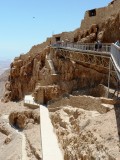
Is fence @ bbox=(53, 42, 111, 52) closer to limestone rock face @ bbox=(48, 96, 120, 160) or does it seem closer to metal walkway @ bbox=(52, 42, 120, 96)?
metal walkway @ bbox=(52, 42, 120, 96)

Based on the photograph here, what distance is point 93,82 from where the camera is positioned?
106ft

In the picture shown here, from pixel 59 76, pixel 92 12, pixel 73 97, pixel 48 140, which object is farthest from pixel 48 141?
pixel 92 12

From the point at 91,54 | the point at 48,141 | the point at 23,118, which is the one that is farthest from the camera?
the point at 23,118

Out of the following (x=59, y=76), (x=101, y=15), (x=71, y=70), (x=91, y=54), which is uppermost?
(x=101, y=15)

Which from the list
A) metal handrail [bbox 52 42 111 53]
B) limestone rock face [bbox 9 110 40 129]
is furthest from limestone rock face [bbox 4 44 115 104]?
limestone rock face [bbox 9 110 40 129]

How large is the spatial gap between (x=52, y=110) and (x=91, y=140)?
13.6m

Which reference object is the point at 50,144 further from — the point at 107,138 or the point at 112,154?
the point at 112,154

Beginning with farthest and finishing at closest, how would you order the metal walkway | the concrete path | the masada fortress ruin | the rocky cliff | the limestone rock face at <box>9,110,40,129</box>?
the rocky cliff < the limestone rock face at <box>9,110,40,129</box> < the metal walkway < the concrete path < the masada fortress ruin

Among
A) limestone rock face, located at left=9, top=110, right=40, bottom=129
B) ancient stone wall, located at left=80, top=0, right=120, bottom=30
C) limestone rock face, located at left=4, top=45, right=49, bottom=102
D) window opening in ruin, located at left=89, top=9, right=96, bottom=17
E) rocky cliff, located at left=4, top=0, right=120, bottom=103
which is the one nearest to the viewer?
limestone rock face, located at left=9, top=110, right=40, bottom=129

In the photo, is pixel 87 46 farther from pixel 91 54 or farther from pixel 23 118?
pixel 23 118

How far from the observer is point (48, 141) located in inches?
866

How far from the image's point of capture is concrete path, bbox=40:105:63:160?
1898cm

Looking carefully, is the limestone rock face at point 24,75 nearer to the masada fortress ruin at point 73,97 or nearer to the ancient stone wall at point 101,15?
the masada fortress ruin at point 73,97

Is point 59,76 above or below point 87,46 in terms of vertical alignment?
below
